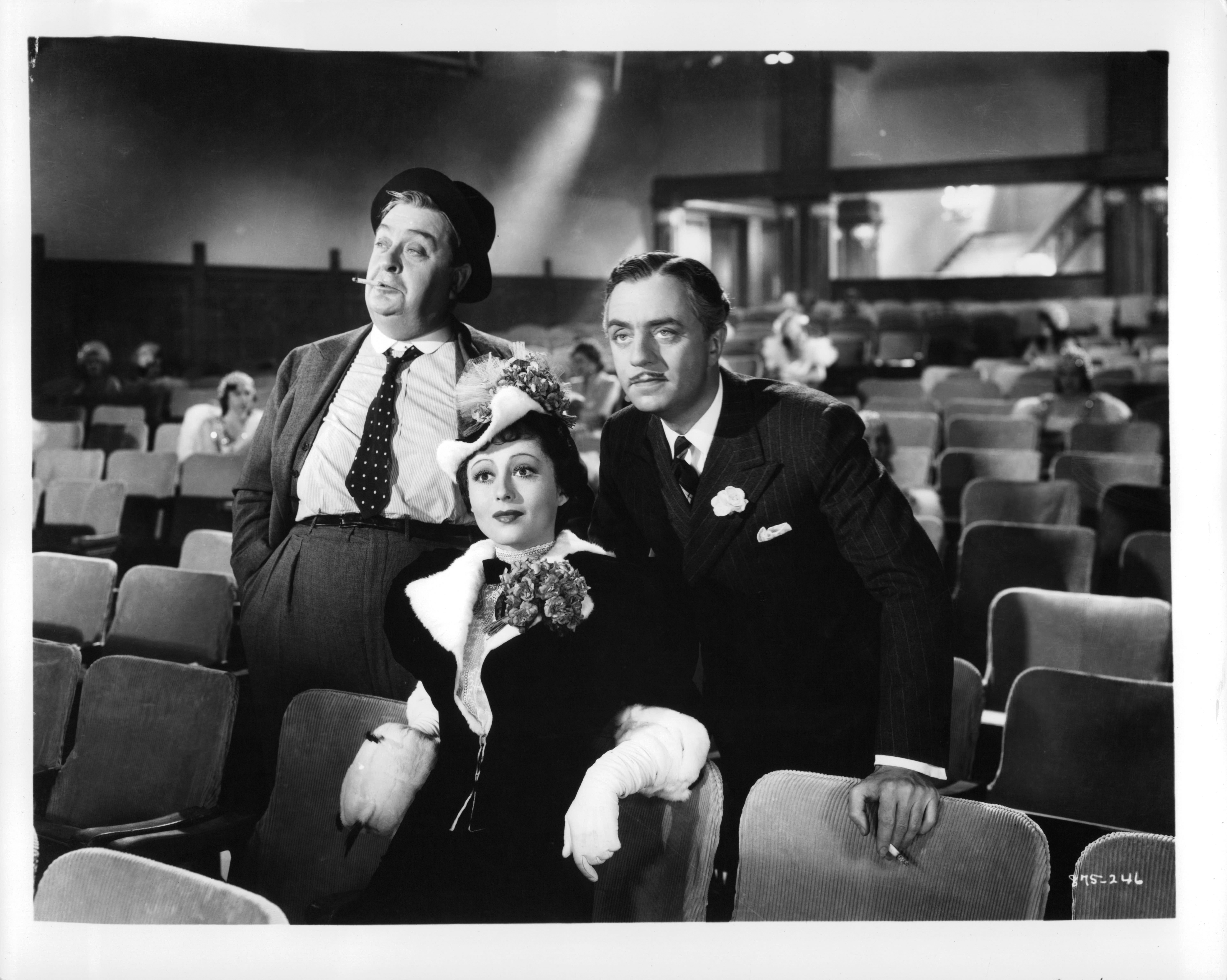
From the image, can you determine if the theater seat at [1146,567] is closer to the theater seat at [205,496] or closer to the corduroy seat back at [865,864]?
the corduroy seat back at [865,864]

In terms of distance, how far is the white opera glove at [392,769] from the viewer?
2062 millimetres

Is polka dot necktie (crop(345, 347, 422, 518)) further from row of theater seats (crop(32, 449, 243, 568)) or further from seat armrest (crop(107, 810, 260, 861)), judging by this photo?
seat armrest (crop(107, 810, 260, 861))

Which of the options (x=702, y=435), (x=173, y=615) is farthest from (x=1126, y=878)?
(x=173, y=615)

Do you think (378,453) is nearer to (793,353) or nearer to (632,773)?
(632,773)

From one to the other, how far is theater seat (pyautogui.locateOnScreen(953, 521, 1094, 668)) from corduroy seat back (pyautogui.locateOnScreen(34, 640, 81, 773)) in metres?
2.62

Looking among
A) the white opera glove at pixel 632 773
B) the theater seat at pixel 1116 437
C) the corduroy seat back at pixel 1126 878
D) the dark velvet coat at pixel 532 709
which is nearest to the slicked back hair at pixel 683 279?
the dark velvet coat at pixel 532 709

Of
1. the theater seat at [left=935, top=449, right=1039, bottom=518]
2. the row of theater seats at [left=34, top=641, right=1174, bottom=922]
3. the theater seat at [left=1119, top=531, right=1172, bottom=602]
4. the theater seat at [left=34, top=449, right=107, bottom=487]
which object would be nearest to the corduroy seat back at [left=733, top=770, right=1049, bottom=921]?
the row of theater seats at [left=34, top=641, right=1174, bottom=922]

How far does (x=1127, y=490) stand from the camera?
4270 mm

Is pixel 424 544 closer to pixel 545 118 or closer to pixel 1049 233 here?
pixel 545 118

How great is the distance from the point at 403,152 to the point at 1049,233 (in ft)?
46.4

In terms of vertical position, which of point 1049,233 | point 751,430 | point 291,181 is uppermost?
point 1049,233

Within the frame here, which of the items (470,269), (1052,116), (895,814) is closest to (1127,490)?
(1052,116)

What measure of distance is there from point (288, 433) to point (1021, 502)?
127 inches

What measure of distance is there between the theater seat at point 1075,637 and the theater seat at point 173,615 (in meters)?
1.91
